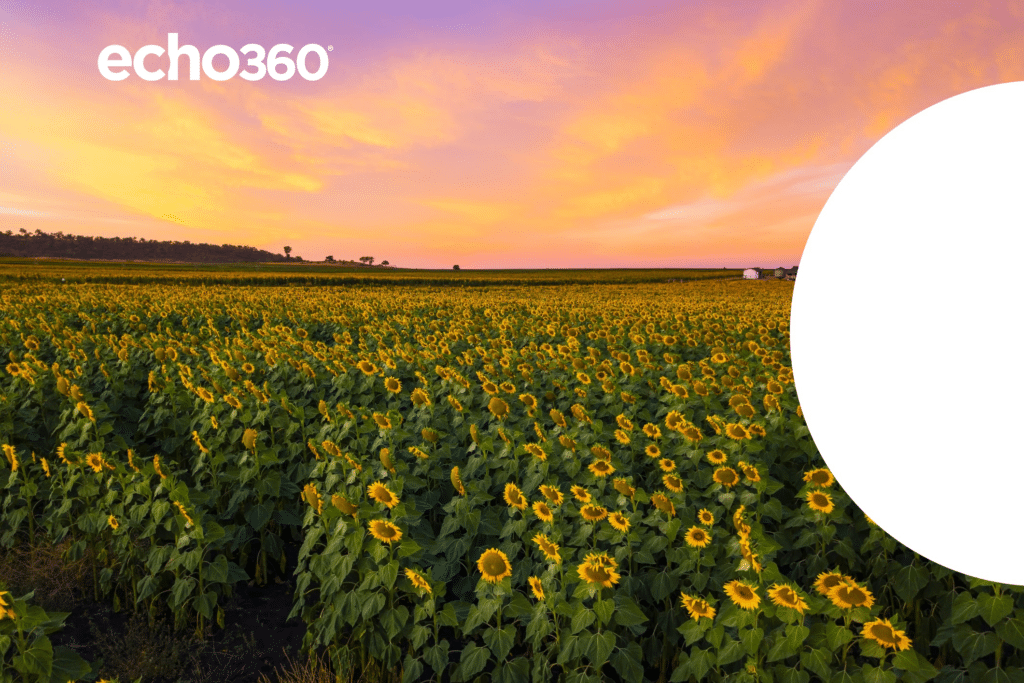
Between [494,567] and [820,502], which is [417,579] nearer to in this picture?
[494,567]

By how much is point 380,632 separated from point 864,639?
2.86 m

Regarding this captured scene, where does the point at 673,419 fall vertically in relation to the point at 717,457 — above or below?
above

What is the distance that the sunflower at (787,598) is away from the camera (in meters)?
2.80

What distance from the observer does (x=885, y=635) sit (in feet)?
8.98

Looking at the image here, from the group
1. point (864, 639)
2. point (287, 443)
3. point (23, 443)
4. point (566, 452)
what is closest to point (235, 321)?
point (23, 443)

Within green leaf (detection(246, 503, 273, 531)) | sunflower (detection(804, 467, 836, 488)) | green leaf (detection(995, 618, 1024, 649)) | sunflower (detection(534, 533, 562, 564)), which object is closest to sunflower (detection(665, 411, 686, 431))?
sunflower (detection(804, 467, 836, 488))

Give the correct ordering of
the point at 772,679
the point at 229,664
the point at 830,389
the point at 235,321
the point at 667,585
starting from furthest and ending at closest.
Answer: the point at 235,321 < the point at 229,664 < the point at 667,585 < the point at 772,679 < the point at 830,389

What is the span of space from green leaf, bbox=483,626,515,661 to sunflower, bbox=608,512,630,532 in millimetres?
889

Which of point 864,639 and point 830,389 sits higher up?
point 830,389

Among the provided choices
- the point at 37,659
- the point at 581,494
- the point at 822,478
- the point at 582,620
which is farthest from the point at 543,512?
the point at 37,659

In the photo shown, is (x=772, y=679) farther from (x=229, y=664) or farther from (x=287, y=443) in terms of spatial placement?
(x=287, y=443)

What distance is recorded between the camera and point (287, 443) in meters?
5.87

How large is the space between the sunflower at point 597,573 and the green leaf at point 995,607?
2.08m

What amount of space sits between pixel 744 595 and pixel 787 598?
0.21m
